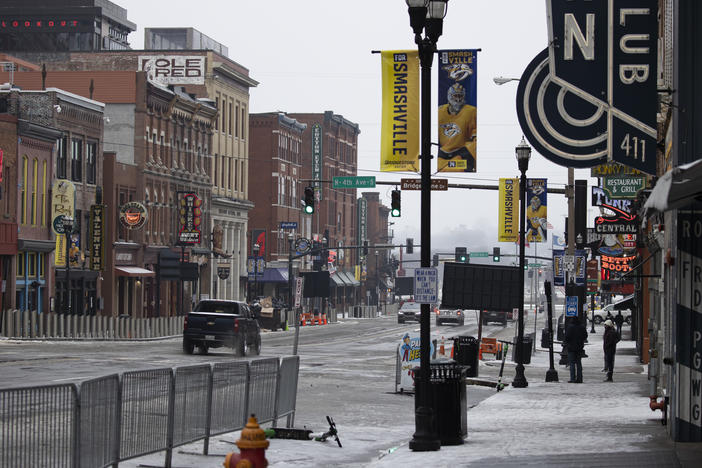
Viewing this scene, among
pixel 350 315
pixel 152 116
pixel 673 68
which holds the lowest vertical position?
pixel 350 315

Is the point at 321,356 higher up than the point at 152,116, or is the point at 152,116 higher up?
the point at 152,116

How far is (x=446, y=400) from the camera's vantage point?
17.0 m

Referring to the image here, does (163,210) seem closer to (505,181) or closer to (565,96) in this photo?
(505,181)

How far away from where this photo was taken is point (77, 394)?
10984 mm

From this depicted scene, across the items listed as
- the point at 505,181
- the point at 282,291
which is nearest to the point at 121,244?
the point at 505,181

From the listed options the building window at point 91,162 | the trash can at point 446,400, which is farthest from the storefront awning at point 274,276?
the trash can at point 446,400

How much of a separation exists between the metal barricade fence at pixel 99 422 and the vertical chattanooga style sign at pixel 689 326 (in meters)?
7.16

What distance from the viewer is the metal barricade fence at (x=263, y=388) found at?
16.4 metres

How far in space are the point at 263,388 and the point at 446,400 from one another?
8.81 ft

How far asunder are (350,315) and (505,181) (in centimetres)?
6922

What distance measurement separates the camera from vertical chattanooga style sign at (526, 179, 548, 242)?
45.0m

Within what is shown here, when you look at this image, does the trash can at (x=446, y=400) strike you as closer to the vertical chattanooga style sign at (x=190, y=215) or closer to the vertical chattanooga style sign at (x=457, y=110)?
Answer: the vertical chattanooga style sign at (x=457, y=110)

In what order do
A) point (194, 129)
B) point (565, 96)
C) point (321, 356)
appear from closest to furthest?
1. point (565, 96)
2. point (321, 356)
3. point (194, 129)

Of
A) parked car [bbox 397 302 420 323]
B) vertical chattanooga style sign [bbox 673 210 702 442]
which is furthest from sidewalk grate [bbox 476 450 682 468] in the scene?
parked car [bbox 397 302 420 323]
